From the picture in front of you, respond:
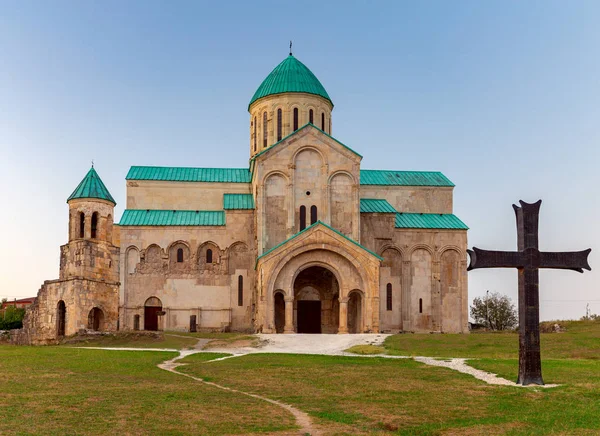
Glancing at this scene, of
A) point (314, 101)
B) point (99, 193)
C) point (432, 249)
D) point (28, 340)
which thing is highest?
point (314, 101)

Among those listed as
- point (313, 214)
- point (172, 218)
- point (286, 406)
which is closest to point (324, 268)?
point (313, 214)

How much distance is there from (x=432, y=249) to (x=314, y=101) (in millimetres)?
12996

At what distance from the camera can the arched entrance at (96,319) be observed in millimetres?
47603

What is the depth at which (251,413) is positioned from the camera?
15234mm

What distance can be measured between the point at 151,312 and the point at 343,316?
43.8 ft

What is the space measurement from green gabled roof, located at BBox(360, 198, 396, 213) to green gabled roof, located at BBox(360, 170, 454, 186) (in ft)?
10.9

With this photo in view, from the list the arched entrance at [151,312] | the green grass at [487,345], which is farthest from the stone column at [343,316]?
the arched entrance at [151,312]

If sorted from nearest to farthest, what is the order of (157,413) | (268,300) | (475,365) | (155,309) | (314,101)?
(157,413) → (475,365) → (268,300) → (155,309) → (314,101)

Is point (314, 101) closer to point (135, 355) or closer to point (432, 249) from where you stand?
point (432, 249)

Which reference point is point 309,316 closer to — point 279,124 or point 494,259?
point 279,124

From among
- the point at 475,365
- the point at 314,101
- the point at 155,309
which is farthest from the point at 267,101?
the point at 475,365

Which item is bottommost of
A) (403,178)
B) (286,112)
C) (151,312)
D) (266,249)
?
(151,312)

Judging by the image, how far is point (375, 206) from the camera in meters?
49.8

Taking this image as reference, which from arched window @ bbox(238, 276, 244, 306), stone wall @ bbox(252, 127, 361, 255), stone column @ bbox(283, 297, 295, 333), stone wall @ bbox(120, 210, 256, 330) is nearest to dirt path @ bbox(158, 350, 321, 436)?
stone column @ bbox(283, 297, 295, 333)
